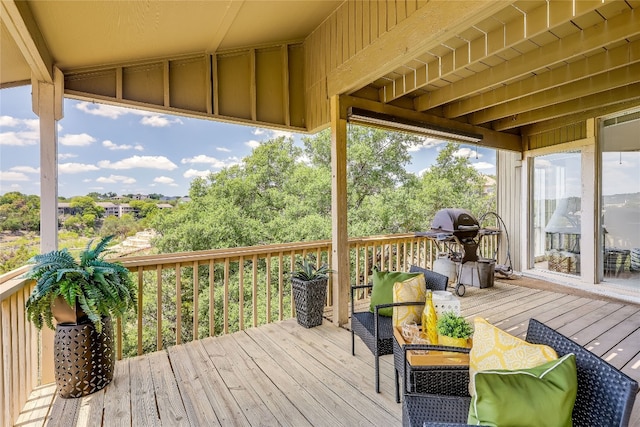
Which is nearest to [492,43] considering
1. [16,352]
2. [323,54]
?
[323,54]

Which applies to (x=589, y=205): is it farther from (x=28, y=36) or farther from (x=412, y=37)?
(x=28, y=36)

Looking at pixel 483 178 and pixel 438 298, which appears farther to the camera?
pixel 483 178

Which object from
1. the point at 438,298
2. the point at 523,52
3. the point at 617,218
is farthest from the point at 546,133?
the point at 438,298

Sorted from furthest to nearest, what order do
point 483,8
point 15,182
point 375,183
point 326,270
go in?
point 375,183, point 326,270, point 15,182, point 483,8

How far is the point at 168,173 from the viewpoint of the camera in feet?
37.3

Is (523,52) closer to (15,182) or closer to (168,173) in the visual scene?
(15,182)

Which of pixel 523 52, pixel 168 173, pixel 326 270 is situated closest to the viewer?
pixel 523 52

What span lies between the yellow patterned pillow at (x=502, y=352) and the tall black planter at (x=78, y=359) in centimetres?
253

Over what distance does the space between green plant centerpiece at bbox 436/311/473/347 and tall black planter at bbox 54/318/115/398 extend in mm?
2402

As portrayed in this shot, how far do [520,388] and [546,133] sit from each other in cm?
594

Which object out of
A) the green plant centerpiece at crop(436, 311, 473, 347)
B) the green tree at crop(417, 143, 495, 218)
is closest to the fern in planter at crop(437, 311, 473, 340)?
the green plant centerpiece at crop(436, 311, 473, 347)

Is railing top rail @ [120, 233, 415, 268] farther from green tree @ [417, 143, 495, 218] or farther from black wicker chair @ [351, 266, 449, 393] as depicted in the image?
green tree @ [417, 143, 495, 218]

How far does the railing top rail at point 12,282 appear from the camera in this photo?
6.32ft

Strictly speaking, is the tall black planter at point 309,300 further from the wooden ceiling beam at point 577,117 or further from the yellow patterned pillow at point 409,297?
the wooden ceiling beam at point 577,117
